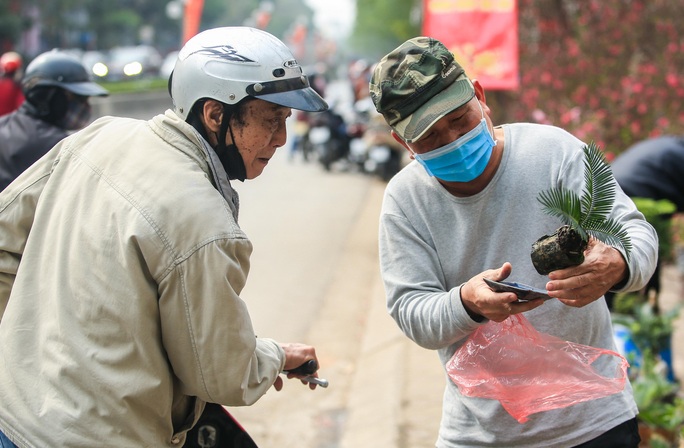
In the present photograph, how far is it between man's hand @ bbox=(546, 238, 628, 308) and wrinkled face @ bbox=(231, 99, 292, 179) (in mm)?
779

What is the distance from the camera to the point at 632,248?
2.26 metres

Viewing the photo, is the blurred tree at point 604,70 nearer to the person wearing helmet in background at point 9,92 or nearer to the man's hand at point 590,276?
the person wearing helmet in background at point 9,92

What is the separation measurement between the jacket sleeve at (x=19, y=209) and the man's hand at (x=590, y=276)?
1259 mm

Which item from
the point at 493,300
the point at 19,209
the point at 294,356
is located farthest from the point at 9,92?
the point at 493,300

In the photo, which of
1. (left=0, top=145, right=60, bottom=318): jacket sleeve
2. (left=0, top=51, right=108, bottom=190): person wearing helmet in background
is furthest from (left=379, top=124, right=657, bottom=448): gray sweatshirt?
(left=0, top=51, right=108, bottom=190): person wearing helmet in background

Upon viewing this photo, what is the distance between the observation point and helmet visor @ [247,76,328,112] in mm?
2297

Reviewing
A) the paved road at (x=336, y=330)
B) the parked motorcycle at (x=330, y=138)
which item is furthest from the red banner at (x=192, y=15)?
the paved road at (x=336, y=330)

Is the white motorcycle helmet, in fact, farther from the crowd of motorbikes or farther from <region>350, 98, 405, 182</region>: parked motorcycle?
the crowd of motorbikes

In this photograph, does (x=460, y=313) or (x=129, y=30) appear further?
(x=129, y=30)

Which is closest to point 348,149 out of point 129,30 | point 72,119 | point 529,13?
A: point 529,13

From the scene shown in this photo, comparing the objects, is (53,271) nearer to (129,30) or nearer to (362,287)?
(362,287)

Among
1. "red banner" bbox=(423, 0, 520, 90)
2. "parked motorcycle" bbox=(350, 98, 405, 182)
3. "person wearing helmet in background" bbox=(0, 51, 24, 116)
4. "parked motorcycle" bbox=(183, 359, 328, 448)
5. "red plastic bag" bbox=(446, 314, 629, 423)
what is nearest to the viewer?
"red plastic bag" bbox=(446, 314, 629, 423)

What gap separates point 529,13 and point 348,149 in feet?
20.0

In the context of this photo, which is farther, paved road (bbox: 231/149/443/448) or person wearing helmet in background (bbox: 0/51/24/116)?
person wearing helmet in background (bbox: 0/51/24/116)
